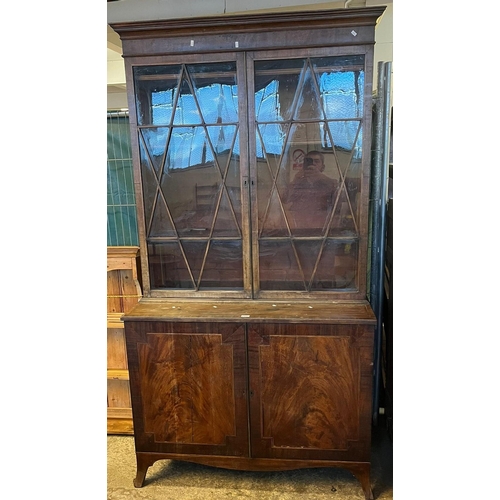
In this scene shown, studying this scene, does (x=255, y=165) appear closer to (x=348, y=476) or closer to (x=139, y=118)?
(x=139, y=118)

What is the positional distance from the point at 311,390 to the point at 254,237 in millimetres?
689

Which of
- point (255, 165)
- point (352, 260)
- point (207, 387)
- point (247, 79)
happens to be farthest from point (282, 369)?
point (247, 79)

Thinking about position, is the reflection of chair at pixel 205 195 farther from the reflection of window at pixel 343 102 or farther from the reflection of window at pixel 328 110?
the reflection of window at pixel 343 102

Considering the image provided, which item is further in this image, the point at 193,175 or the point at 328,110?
the point at 193,175

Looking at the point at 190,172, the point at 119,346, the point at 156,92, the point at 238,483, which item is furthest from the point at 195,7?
the point at 238,483

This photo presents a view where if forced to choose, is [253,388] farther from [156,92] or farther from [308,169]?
[156,92]

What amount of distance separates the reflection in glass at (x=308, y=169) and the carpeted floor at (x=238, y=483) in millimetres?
875

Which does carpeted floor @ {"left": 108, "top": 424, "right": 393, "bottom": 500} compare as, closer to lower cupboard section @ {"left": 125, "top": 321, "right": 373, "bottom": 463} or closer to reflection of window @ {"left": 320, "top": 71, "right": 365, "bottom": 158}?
lower cupboard section @ {"left": 125, "top": 321, "right": 373, "bottom": 463}

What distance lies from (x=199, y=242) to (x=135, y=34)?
91 cm

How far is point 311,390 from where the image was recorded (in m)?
1.71

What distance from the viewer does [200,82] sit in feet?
5.79

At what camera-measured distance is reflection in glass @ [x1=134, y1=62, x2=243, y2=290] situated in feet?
5.80

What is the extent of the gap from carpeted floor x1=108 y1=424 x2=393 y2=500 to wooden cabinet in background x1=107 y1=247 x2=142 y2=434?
234mm

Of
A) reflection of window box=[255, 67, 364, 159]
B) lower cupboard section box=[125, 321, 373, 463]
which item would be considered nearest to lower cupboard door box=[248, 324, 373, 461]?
lower cupboard section box=[125, 321, 373, 463]
